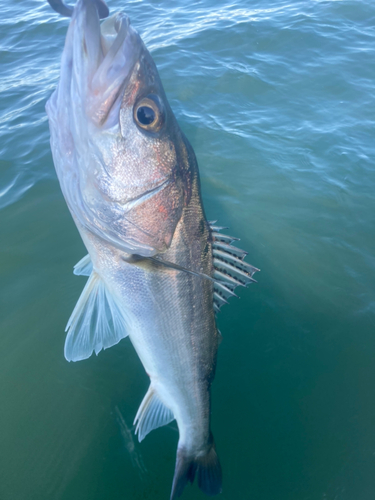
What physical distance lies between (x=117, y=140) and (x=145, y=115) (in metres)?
0.18

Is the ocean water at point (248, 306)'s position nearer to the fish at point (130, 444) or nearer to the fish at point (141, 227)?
the fish at point (130, 444)

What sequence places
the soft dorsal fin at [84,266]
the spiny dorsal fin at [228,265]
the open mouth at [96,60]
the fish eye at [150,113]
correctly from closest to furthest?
1. the open mouth at [96,60]
2. the fish eye at [150,113]
3. the spiny dorsal fin at [228,265]
4. the soft dorsal fin at [84,266]

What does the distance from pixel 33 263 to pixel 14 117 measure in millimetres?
3342

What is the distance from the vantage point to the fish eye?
1.48 metres

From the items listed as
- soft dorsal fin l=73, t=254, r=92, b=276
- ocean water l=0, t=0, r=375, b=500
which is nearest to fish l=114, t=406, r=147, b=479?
ocean water l=0, t=0, r=375, b=500

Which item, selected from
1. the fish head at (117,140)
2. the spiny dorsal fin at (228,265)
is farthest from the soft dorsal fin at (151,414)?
the fish head at (117,140)

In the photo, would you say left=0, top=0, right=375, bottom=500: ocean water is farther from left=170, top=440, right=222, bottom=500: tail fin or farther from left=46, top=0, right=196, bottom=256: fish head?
left=46, top=0, right=196, bottom=256: fish head

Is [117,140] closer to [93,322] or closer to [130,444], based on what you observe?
[93,322]

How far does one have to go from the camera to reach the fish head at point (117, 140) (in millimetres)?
1399

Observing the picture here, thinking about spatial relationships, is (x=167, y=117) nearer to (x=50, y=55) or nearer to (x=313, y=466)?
(x=313, y=466)

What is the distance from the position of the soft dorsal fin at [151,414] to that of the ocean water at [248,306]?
1.38ft

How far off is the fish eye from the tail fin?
1.99m

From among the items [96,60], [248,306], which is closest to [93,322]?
[96,60]

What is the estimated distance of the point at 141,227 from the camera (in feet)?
5.33
